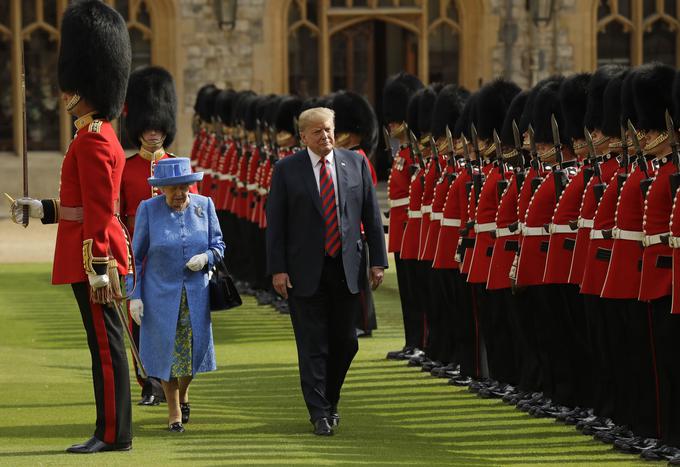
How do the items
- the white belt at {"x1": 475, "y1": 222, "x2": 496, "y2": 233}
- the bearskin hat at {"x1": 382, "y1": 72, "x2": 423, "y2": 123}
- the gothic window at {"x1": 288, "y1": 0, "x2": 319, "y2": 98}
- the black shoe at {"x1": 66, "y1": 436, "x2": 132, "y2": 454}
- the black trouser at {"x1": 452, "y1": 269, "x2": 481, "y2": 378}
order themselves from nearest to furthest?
the black shoe at {"x1": 66, "y1": 436, "x2": 132, "y2": 454}, the white belt at {"x1": 475, "y1": 222, "x2": 496, "y2": 233}, the black trouser at {"x1": 452, "y1": 269, "x2": 481, "y2": 378}, the bearskin hat at {"x1": 382, "y1": 72, "x2": 423, "y2": 123}, the gothic window at {"x1": 288, "y1": 0, "x2": 319, "y2": 98}

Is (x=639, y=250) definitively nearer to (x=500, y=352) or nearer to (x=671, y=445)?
(x=671, y=445)

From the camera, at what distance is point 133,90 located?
9.01m

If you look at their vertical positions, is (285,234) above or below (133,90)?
below

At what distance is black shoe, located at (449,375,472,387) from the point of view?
8867 mm

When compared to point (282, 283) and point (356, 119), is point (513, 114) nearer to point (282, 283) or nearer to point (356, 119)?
point (282, 283)

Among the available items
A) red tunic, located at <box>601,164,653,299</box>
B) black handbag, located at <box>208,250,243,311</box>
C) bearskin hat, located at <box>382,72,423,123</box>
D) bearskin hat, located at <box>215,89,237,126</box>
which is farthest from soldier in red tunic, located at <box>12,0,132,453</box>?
bearskin hat, located at <box>215,89,237,126</box>

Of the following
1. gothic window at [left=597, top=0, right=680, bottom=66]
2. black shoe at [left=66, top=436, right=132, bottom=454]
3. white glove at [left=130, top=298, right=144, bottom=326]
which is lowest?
black shoe at [left=66, top=436, right=132, bottom=454]

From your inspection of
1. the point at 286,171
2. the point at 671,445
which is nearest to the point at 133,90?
the point at 286,171

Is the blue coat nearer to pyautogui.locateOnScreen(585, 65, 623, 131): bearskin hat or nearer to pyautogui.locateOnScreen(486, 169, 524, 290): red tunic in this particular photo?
pyautogui.locateOnScreen(486, 169, 524, 290): red tunic

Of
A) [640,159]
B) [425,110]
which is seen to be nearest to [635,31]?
[425,110]

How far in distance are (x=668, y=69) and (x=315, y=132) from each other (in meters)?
1.44

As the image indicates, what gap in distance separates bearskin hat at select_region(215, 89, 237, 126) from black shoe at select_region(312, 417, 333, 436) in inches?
357

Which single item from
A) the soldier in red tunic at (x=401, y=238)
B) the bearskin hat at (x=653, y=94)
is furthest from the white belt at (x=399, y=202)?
the bearskin hat at (x=653, y=94)

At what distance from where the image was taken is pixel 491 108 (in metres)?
9.09
